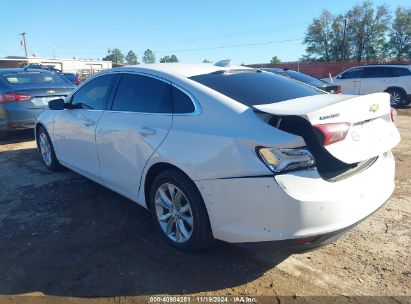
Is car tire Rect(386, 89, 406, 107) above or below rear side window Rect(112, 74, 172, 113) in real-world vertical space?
below

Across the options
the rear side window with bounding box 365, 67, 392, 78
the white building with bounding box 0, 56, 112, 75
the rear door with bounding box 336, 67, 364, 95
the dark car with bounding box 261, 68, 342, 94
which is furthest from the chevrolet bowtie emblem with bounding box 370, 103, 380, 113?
the white building with bounding box 0, 56, 112, 75

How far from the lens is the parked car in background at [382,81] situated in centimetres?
1412

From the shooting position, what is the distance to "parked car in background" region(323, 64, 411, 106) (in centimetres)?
1412

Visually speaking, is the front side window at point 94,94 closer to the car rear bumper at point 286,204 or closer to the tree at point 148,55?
the car rear bumper at point 286,204

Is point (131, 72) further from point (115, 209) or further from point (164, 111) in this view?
point (115, 209)

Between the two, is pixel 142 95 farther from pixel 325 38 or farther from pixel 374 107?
pixel 325 38

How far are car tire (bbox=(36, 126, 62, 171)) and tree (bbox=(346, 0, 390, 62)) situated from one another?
225 feet

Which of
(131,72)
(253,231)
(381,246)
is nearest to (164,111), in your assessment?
(131,72)

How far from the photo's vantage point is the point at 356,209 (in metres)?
2.74

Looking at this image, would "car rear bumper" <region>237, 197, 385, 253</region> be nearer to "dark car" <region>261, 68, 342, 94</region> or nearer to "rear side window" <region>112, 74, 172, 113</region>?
"rear side window" <region>112, 74, 172, 113</region>

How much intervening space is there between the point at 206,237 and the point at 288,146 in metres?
1.09

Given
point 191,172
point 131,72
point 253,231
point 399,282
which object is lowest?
point 399,282

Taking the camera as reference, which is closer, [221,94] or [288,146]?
[288,146]

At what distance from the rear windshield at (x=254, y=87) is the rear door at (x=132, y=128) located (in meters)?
0.45
